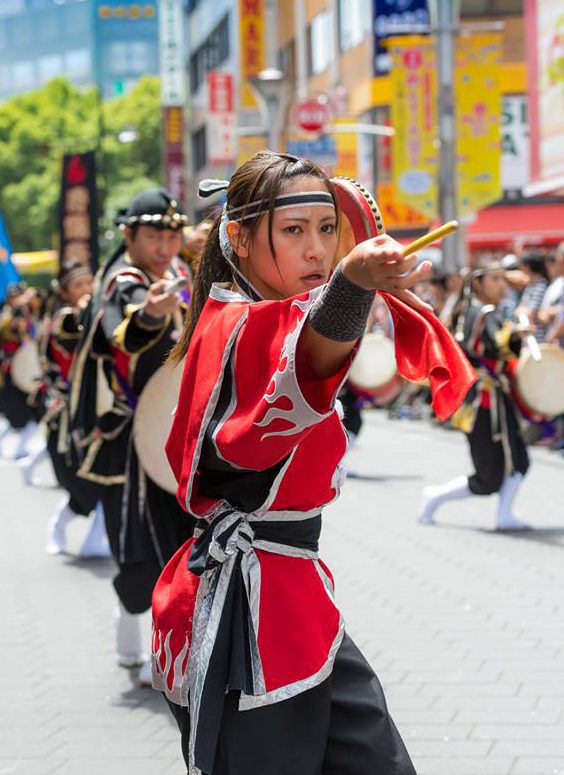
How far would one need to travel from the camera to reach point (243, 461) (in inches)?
116

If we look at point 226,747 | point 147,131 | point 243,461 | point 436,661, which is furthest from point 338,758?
point 147,131

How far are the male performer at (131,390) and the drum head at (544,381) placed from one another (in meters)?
4.88

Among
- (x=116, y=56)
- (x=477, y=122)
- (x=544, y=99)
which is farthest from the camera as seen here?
(x=116, y=56)

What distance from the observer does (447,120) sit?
2186 cm

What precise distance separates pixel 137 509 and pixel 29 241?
72.2m

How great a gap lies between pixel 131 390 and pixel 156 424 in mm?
702

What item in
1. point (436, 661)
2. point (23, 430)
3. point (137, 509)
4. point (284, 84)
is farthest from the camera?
point (284, 84)

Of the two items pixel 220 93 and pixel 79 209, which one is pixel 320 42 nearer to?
pixel 220 93

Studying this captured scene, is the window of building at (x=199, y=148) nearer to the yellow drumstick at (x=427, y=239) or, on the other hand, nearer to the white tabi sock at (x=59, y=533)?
the white tabi sock at (x=59, y=533)

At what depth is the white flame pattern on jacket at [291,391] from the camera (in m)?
2.75

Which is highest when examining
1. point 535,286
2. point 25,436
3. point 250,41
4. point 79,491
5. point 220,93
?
point 250,41

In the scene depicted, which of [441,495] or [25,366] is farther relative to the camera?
[25,366]

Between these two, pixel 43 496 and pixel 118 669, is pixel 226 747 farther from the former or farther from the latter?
pixel 43 496

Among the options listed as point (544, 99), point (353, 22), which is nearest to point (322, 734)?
point (544, 99)
